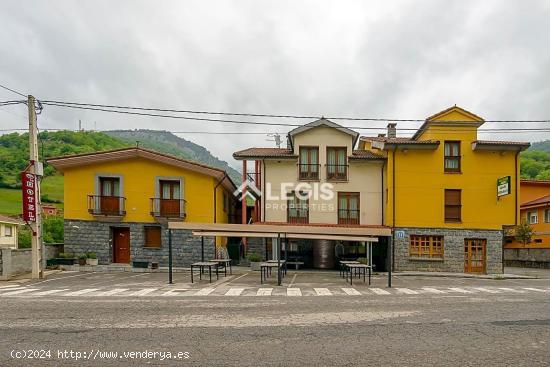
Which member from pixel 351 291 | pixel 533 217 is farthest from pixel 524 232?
pixel 351 291

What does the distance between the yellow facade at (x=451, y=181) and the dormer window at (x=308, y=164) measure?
452 centimetres

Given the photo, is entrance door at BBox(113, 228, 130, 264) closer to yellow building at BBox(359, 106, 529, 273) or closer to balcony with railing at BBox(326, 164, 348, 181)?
balcony with railing at BBox(326, 164, 348, 181)

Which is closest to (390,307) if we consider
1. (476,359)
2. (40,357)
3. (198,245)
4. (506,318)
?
(506,318)

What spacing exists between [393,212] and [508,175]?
731 centimetres

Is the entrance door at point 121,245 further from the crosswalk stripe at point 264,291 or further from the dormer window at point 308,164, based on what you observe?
the crosswalk stripe at point 264,291

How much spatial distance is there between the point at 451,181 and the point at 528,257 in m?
13.7

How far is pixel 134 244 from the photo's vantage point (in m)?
22.1

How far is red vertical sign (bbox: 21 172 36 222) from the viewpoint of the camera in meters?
16.0

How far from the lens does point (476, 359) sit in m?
5.82

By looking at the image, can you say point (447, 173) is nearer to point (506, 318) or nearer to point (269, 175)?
point (269, 175)

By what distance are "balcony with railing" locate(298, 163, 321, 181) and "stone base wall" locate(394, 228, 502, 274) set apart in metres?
6.01

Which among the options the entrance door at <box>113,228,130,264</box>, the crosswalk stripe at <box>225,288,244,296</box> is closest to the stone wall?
the crosswalk stripe at <box>225,288,244,296</box>

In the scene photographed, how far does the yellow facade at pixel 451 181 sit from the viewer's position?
72.3 feet

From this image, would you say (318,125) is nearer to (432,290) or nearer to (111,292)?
(432,290)
